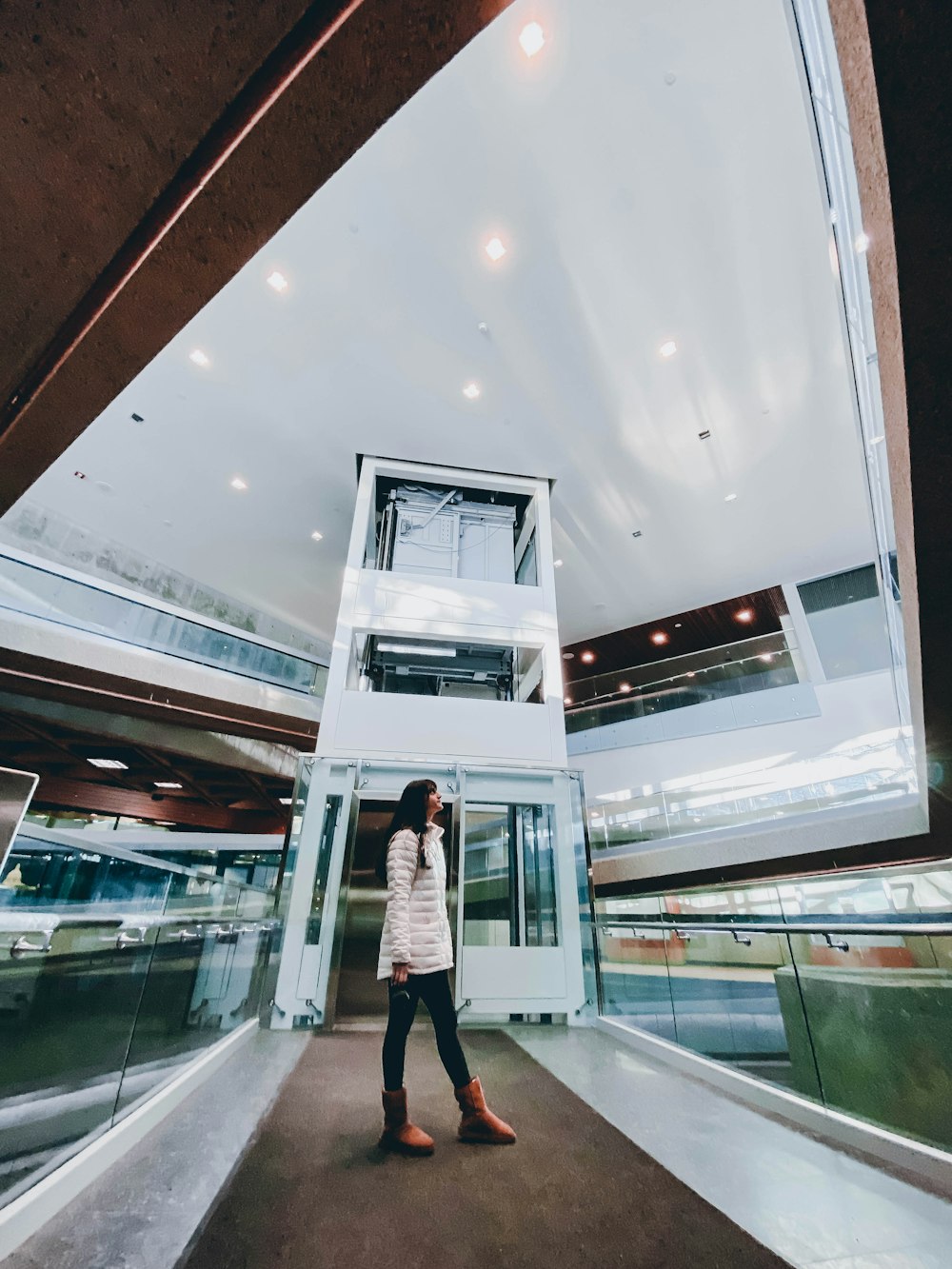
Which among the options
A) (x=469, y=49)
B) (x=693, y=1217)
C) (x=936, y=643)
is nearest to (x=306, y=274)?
(x=469, y=49)

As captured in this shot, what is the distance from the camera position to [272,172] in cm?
154

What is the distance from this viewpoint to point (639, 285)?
7148mm

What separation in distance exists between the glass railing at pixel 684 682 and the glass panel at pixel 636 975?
7.55m

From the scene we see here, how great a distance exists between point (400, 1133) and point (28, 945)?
5.22 feet

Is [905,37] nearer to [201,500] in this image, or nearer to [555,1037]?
[555,1037]

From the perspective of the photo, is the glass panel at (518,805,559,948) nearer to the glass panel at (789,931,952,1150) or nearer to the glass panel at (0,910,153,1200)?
the glass panel at (789,931,952,1150)

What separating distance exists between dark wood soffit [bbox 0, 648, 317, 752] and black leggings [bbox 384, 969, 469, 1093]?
888 cm

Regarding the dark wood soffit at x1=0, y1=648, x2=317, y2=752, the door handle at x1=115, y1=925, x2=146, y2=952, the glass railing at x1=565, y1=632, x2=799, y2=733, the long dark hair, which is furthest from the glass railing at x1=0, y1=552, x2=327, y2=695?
the long dark hair

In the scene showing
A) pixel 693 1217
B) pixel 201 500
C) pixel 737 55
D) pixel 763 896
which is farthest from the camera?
pixel 201 500

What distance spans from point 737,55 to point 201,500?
1046 cm

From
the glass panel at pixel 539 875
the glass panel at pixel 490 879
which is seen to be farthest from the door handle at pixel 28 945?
Answer: the glass panel at pixel 539 875

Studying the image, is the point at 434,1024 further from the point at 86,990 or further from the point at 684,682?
the point at 684,682

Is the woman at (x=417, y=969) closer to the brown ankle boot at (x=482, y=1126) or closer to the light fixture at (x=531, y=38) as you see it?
the brown ankle boot at (x=482, y=1126)

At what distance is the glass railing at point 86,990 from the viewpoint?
1466 millimetres
